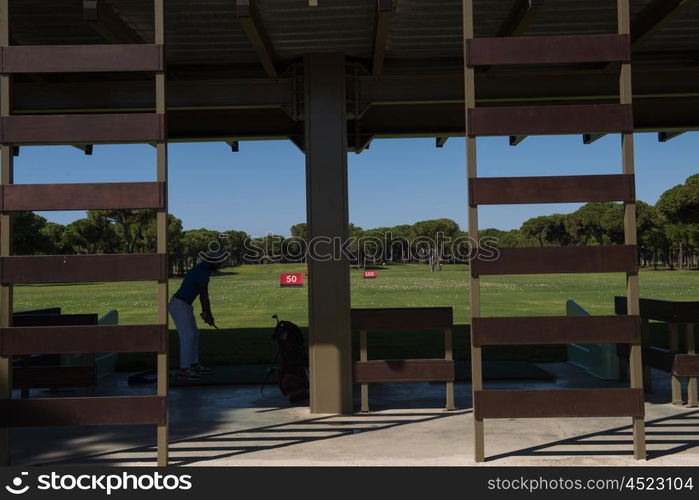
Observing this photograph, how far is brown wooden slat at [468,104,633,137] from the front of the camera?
236 inches

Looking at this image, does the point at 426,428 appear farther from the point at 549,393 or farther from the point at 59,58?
the point at 59,58

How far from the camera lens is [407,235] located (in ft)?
510

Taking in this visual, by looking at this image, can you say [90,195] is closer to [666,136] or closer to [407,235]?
[666,136]

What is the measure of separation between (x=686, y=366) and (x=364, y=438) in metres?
4.28

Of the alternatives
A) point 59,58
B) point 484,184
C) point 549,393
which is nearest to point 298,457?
point 549,393

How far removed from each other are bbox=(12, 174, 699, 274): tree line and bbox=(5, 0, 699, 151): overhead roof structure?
28893 mm

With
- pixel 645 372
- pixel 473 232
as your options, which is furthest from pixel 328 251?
pixel 645 372

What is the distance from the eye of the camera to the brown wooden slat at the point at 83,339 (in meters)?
5.95

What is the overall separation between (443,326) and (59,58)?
5.21m

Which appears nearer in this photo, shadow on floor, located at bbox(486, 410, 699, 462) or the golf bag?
shadow on floor, located at bbox(486, 410, 699, 462)

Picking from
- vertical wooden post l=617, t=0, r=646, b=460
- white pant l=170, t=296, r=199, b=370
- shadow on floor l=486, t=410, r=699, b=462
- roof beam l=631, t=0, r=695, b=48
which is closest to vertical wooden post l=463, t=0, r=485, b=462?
shadow on floor l=486, t=410, r=699, b=462

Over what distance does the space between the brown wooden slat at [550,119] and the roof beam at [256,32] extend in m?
2.38

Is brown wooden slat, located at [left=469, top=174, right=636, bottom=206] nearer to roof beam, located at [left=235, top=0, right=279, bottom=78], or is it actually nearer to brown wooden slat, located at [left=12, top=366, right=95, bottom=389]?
roof beam, located at [left=235, top=0, right=279, bottom=78]

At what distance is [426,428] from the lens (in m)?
7.31
